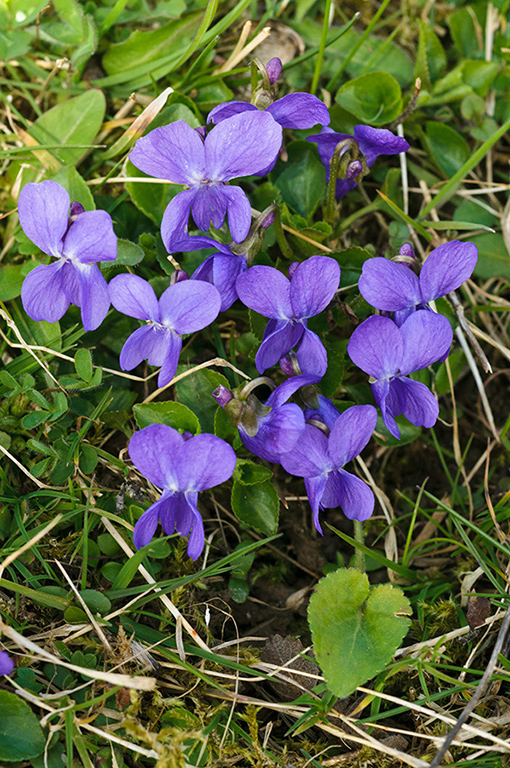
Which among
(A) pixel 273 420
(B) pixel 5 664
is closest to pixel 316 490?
(A) pixel 273 420

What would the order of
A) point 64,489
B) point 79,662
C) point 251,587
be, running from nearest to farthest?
point 79,662 < point 64,489 < point 251,587

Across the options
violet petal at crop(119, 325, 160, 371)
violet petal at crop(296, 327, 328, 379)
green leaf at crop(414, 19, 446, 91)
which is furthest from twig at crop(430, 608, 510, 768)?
green leaf at crop(414, 19, 446, 91)

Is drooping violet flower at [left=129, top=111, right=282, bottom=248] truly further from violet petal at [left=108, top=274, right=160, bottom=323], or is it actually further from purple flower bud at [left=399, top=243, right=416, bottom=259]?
purple flower bud at [left=399, top=243, right=416, bottom=259]

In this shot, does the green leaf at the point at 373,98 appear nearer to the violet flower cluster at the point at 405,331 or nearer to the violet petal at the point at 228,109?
the violet petal at the point at 228,109

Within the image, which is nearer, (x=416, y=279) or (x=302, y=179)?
(x=416, y=279)

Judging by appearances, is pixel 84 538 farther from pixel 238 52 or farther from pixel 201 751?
pixel 238 52

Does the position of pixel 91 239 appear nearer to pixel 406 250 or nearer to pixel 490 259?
pixel 406 250

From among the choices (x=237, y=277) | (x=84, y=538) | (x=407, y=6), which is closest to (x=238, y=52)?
(x=407, y=6)
